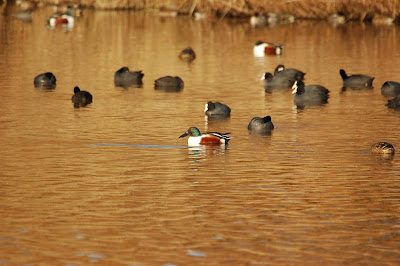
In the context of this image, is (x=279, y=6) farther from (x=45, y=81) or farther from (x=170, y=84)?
(x=45, y=81)

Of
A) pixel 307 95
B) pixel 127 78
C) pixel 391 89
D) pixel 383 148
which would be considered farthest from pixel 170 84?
pixel 383 148

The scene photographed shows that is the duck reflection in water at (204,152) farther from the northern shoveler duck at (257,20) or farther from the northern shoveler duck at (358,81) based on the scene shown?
the northern shoveler duck at (257,20)

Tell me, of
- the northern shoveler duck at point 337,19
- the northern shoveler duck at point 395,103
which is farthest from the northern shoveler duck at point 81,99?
the northern shoveler duck at point 337,19

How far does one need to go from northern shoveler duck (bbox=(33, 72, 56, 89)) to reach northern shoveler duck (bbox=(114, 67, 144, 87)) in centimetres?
200

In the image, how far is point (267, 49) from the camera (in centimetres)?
3631

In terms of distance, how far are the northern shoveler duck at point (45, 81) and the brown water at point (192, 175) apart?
36 centimetres

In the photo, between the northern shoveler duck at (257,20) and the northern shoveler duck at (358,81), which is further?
the northern shoveler duck at (257,20)

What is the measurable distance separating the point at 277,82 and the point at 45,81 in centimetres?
690

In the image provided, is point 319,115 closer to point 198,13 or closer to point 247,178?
point 247,178

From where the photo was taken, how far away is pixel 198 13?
55094mm

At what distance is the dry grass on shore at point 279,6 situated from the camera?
168 ft

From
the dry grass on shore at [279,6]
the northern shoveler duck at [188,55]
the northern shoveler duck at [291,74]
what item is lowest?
the northern shoveler duck at [291,74]

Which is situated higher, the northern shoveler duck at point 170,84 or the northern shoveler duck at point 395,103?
the northern shoveler duck at point 170,84

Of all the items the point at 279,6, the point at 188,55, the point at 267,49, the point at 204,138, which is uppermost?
the point at 279,6
